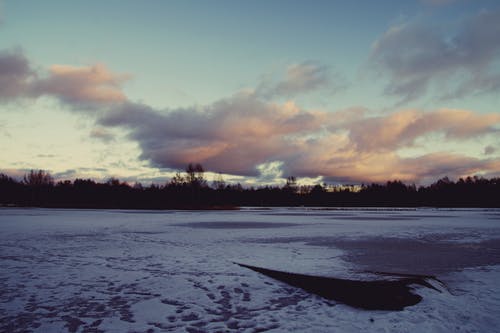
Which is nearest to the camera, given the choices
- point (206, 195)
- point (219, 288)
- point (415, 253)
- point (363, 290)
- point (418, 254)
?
point (363, 290)

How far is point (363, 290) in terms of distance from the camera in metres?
6.91

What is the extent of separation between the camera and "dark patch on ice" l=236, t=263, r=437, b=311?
6273mm

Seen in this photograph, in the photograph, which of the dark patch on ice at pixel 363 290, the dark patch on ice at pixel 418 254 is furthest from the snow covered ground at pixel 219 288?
the dark patch on ice at pixel 363 290

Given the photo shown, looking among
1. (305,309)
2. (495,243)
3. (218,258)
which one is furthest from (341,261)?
(495,243)

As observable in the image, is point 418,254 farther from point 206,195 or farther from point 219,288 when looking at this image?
point 206,195

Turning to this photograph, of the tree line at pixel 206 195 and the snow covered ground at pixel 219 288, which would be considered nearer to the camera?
the snow covered ground at pixel 219 288

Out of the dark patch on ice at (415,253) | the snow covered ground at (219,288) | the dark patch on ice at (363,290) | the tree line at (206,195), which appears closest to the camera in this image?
the snow covered ground at (219,288)

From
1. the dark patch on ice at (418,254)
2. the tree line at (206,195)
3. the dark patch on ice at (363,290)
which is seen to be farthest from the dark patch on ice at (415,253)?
the tree line at (206,195)

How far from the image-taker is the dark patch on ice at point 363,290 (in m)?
6.27

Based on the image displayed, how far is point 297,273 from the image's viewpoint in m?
8.16

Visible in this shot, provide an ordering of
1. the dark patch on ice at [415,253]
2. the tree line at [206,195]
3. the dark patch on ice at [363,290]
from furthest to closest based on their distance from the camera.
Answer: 1. the tree line at [206,195]
2. the dark patch on ice at [415,253]
3. the dark patch on ice at [363,290]

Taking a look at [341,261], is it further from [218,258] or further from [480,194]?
[480,194]

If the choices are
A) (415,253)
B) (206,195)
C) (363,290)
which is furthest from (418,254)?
(206,195)

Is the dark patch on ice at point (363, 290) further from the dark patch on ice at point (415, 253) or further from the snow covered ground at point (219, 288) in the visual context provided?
the dark patch on ice at point (415, 253)
